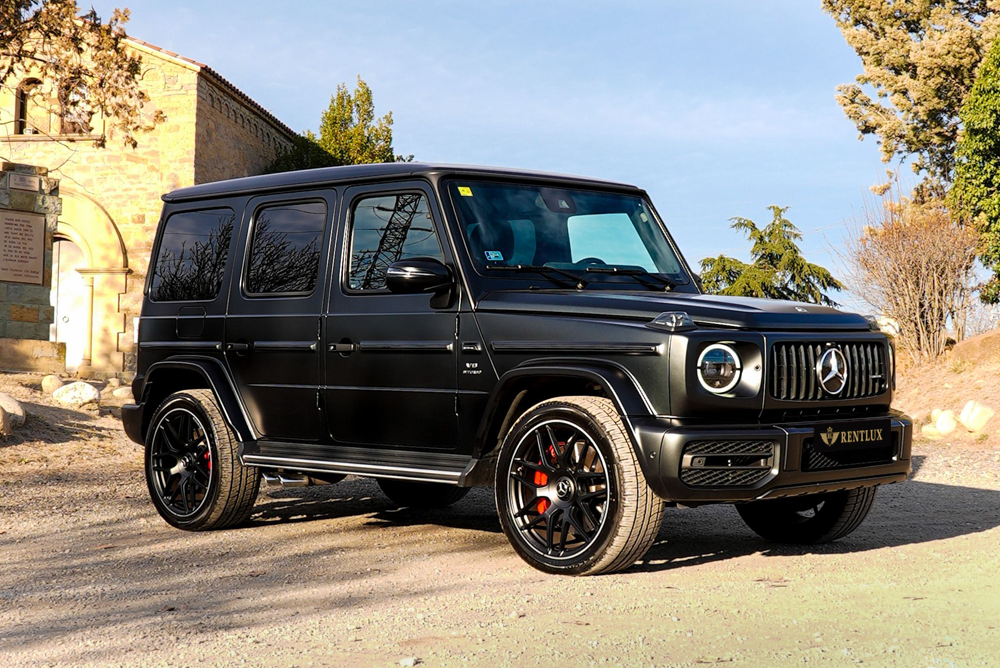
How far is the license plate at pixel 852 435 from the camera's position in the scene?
5168 mm

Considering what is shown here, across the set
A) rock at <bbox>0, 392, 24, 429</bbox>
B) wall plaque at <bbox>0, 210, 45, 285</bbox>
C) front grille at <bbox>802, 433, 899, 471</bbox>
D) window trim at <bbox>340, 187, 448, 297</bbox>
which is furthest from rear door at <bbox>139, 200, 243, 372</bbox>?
wall plaque at <bbox>0, 210, 45, 285</bbox>

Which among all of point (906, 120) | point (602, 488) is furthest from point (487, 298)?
point (906, 120)

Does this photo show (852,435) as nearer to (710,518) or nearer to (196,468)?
(710,518)

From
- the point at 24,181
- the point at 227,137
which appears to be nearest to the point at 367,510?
the point at 24,181

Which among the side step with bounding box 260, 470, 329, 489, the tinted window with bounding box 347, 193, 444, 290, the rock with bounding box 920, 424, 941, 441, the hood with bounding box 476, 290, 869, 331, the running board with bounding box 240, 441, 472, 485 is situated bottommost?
the rock with bounding box 920, 424, 941, 441

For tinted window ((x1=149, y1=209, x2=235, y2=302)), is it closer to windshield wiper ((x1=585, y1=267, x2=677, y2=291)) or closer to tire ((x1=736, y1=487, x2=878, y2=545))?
windshield wiper ((x1=585, y1=267, x2=677, y2=291))

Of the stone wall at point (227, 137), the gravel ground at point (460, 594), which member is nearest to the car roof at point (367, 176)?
the gravel ground at point (460, 594)

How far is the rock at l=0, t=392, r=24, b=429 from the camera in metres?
11.1

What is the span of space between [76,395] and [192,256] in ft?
22.7

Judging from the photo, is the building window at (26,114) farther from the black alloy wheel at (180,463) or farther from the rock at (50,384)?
the black alloy wheel at (180,463)


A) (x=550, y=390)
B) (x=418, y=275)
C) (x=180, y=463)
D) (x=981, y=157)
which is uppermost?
(x=981, y=157)

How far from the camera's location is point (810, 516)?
6.45 metres

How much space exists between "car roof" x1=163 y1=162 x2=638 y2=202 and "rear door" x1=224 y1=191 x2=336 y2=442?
9 cm

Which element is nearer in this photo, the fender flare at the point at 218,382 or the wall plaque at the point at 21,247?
the fender flare at the point at 218,382
